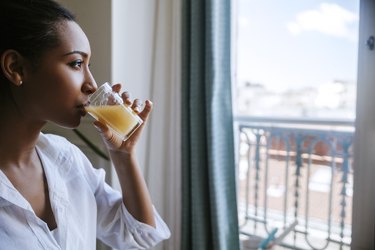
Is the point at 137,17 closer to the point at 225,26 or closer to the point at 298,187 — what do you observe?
the point at 225,26

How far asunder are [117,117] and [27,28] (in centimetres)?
26

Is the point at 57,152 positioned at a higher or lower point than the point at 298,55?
lower

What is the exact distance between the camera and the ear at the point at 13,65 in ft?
1.98

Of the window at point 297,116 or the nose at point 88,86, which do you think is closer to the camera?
the nose at point 88,86

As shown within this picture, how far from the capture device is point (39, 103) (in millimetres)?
637

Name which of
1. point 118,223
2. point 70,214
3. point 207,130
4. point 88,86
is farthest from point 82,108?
point 207,130

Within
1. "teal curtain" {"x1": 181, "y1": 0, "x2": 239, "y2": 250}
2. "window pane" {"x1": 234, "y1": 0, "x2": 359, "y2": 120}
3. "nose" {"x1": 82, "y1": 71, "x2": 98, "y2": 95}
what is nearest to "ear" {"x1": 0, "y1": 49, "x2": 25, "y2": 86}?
"nose" {"x1": 82, "y1": 71, "x2": 98, "y2": 95}

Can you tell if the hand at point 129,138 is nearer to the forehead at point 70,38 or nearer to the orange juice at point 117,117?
the orange juice at point 117,117

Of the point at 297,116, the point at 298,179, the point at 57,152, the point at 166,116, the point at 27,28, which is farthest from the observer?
the point at 298,179

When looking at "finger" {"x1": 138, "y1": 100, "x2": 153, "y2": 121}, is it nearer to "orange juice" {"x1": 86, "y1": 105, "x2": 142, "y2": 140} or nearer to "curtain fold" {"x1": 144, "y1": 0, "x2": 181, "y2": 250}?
"orange juice" {"x1": 86, "y1": 105, "x2": 142, "y2": 140}

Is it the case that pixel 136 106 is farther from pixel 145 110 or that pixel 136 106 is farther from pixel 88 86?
pixel 88 86

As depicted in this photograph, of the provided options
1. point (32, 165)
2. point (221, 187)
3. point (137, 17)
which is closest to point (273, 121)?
point (221, 187)

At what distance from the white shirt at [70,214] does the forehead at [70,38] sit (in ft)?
1.00

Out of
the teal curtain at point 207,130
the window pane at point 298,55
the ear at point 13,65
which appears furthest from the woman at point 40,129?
the window pane at point 298,55
